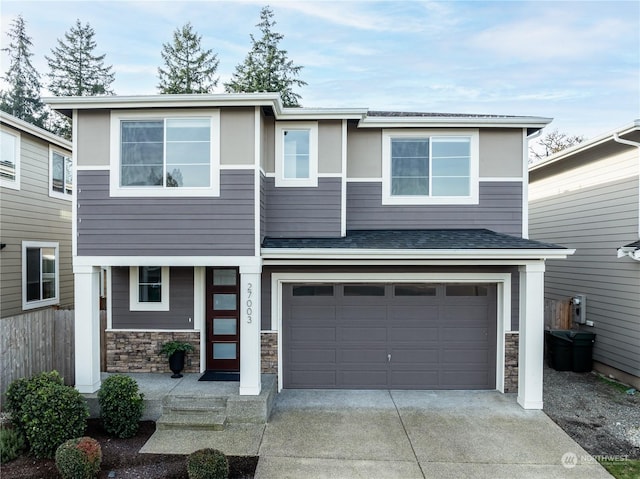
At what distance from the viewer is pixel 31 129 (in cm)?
936

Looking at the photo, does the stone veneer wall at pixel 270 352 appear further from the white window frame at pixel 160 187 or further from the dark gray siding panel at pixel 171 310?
the white window frame at pixel 160 187

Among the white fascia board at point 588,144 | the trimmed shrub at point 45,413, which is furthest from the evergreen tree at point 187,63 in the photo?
the trimmed shrub at point 45,413

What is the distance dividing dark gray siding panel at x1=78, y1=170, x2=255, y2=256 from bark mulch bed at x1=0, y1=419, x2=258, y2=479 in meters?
3.00

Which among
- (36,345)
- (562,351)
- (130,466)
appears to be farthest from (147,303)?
(562,351)

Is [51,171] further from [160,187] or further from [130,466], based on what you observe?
[130,466]

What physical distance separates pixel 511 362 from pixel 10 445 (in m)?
8.33

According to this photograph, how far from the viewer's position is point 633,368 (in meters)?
8.01

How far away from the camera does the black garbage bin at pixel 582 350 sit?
897 centimetres

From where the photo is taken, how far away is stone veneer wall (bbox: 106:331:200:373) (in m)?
7.93

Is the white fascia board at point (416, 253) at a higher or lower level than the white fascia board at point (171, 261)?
higher

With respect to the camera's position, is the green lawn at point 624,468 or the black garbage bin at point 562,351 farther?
the black garbage bin at point 562,351

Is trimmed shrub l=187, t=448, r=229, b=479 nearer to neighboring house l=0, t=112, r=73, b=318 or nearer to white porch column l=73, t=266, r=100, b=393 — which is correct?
white porch column l=73, t=266, r=100, b=393

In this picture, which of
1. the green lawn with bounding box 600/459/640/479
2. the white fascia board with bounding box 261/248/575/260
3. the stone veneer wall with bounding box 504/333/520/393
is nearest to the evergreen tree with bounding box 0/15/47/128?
the white fascia board with bounding box 261/248/575/260

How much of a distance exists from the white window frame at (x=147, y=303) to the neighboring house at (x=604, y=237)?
30.4 ft
